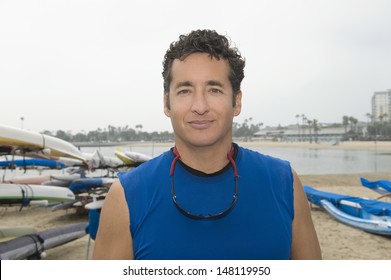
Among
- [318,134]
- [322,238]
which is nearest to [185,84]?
[322,238]

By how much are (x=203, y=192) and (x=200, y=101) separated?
0.44 m

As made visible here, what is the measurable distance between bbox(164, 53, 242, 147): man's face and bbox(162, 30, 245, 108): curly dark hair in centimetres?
3

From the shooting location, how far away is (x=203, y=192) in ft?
4.77

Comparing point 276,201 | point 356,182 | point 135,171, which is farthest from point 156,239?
point 356,182

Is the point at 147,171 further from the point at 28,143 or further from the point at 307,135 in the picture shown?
the point at 307,135

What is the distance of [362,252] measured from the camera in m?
7.79

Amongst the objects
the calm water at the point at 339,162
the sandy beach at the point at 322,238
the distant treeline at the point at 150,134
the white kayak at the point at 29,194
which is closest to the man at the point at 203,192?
the sandy beach at the point at 322,238

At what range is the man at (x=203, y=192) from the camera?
4.57 ft

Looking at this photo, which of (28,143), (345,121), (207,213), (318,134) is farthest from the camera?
(318,134)

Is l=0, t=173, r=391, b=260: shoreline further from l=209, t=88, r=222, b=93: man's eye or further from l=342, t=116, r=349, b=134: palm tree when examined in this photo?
l=342, t=116, r=349, b=134: palm tree

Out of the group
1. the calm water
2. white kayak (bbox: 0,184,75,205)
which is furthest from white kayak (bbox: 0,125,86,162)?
the calm water

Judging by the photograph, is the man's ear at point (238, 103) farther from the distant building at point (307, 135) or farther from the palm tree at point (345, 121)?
the palm tree at point (345, 121)

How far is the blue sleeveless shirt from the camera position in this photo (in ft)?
4.54

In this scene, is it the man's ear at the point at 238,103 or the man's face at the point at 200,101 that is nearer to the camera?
the man's face at the point at 200,101
